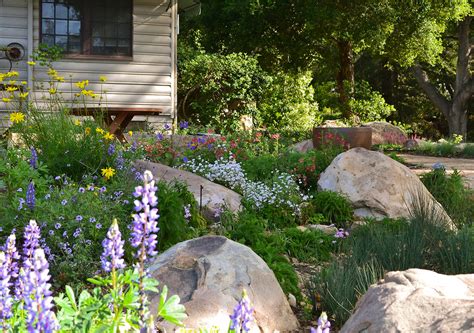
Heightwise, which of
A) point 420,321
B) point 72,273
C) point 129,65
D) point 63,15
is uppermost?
point 63,15

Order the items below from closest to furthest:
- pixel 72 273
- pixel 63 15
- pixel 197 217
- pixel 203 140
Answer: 1. pixel 72 273
2. pixel 197 217
3. pixel 203 140
4. pixel 63 15

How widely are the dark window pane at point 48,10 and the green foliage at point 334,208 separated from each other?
839cm

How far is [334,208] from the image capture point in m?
6.90

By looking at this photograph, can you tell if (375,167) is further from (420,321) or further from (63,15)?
(63,15)

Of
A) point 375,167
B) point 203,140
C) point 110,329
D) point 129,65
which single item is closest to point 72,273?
point 110,329

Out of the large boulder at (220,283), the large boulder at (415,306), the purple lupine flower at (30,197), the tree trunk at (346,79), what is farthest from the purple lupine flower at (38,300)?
the tree trunk at (346,79)

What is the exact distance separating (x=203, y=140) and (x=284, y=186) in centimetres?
235

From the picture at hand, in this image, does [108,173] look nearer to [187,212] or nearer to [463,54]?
[187,212]

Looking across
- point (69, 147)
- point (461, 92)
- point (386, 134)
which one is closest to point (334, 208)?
point (69, 147)

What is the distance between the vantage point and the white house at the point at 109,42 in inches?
531

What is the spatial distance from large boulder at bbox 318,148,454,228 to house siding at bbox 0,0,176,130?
23.3ft

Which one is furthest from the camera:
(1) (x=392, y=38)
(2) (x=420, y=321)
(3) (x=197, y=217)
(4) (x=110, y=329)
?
(1) (x=392, y=38)

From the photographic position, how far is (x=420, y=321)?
2412mm

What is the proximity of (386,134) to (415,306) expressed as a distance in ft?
53.1
